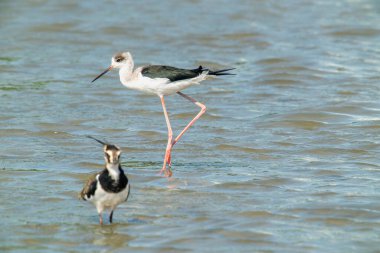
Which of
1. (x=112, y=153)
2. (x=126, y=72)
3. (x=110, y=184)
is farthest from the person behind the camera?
(x=126, y=72)

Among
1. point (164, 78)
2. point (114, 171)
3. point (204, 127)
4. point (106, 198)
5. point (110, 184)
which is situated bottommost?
point (204, 127)

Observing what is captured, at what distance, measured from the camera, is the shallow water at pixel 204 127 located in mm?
8508

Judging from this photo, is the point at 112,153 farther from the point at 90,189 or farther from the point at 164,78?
the point at 164,78

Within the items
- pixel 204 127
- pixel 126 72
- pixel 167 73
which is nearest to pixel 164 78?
pixel 167 73

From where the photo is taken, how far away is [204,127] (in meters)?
12.8

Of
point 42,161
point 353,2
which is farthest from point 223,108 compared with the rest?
point 353,2

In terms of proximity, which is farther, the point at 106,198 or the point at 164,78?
the point at 164,78

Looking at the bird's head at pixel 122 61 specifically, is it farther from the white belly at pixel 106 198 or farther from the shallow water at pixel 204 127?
the white belly at pixel 106 198

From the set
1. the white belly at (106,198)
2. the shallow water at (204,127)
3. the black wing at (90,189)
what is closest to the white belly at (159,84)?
the shallow water at (204,127)

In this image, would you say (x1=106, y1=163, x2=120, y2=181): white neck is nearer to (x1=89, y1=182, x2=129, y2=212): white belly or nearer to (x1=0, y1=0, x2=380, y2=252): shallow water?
(x1=89, y1=182, x2=129, y2=212): white belly

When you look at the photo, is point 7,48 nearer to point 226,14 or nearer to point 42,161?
point 226,14

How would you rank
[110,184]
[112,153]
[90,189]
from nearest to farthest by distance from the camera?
1. [112,153]
2. [110,184]
3. [90,189]

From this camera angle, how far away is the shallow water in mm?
8508

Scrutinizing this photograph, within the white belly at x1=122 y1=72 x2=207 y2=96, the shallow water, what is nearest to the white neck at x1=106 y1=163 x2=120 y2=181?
the shallow water
